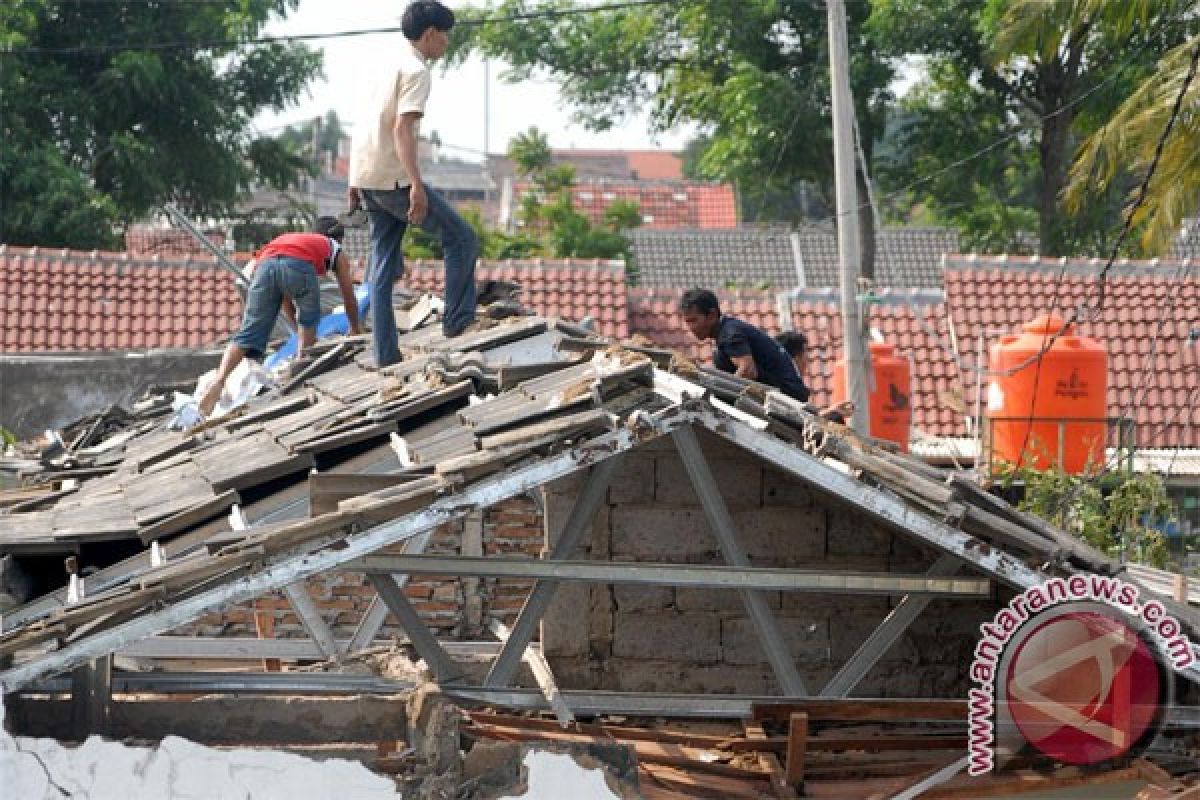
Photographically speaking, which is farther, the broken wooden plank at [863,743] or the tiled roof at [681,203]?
the tiled roof at [681,203]

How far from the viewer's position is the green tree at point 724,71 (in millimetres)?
29719

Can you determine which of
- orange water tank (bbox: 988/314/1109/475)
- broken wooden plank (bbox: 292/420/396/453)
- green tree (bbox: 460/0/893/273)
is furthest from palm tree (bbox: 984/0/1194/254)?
broken wooden plank (bbox: 292/420/396/453)

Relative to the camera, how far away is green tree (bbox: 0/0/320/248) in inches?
1185

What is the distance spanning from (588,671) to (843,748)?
3.25ft

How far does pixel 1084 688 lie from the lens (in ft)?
A: 19.1

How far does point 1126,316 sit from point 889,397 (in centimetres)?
493

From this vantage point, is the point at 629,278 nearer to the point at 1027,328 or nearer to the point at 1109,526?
the point at 1027,328

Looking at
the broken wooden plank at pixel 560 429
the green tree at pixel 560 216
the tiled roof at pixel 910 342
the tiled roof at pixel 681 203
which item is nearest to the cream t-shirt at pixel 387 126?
the broken wooden plank at pixel 560 429

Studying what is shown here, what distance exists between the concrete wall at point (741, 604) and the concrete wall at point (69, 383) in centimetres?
1500

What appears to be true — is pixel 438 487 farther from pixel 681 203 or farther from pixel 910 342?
pixel 681 203

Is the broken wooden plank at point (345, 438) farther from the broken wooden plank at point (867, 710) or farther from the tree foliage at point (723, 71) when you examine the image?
the tree foliage at point (723, 71)

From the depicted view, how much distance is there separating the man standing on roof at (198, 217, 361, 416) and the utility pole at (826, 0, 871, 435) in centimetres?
694

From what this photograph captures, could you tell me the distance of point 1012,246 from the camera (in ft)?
113

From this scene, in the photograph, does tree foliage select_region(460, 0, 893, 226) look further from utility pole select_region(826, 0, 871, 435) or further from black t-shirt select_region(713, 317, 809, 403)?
black t-shirt select_region(713, 317, 809, 403)
